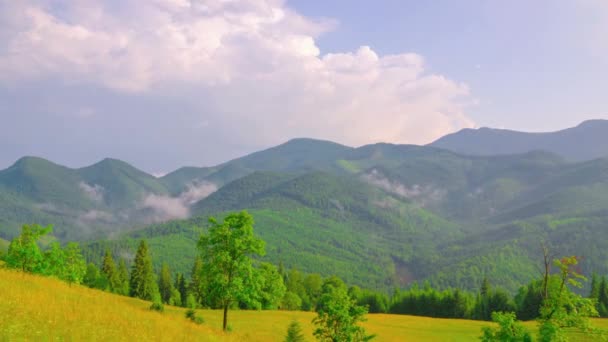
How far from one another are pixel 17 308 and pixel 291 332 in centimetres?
2297

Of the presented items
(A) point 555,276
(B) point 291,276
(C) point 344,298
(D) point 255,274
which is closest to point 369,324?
(D) point 255,274

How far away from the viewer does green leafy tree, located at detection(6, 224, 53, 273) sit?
45031mm

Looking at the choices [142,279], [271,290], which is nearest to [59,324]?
[271,290]

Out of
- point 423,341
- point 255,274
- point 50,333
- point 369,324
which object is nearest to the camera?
point 50,333

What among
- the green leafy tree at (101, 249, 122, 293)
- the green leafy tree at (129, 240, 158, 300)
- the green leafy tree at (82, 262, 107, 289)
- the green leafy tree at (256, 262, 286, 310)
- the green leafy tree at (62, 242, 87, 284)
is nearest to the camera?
the green leafy tree at (62, 242, 87, 284)

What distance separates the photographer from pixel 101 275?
102m

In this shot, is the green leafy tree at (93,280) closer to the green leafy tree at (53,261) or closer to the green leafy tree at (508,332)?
the green leafy tree at (53,261)

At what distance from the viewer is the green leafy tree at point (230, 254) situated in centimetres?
3844

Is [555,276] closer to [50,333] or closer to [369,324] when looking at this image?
[50,333]

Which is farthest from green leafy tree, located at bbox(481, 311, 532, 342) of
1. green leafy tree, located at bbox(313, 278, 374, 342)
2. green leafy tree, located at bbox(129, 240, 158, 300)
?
green leafy tree, located at bbox(129, 240, 158, 300)

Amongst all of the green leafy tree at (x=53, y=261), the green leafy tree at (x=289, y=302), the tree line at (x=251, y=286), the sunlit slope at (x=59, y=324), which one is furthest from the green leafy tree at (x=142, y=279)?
the sunlit slope at (x=59, y=324)

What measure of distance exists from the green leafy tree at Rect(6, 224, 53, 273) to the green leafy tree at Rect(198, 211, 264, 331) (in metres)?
20.3

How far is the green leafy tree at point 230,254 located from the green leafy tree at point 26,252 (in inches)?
797

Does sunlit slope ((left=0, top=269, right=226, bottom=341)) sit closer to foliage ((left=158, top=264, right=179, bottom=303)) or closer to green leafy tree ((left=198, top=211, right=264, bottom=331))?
green leafy tree ((left=198, top=211, right=264, bottom=331))
